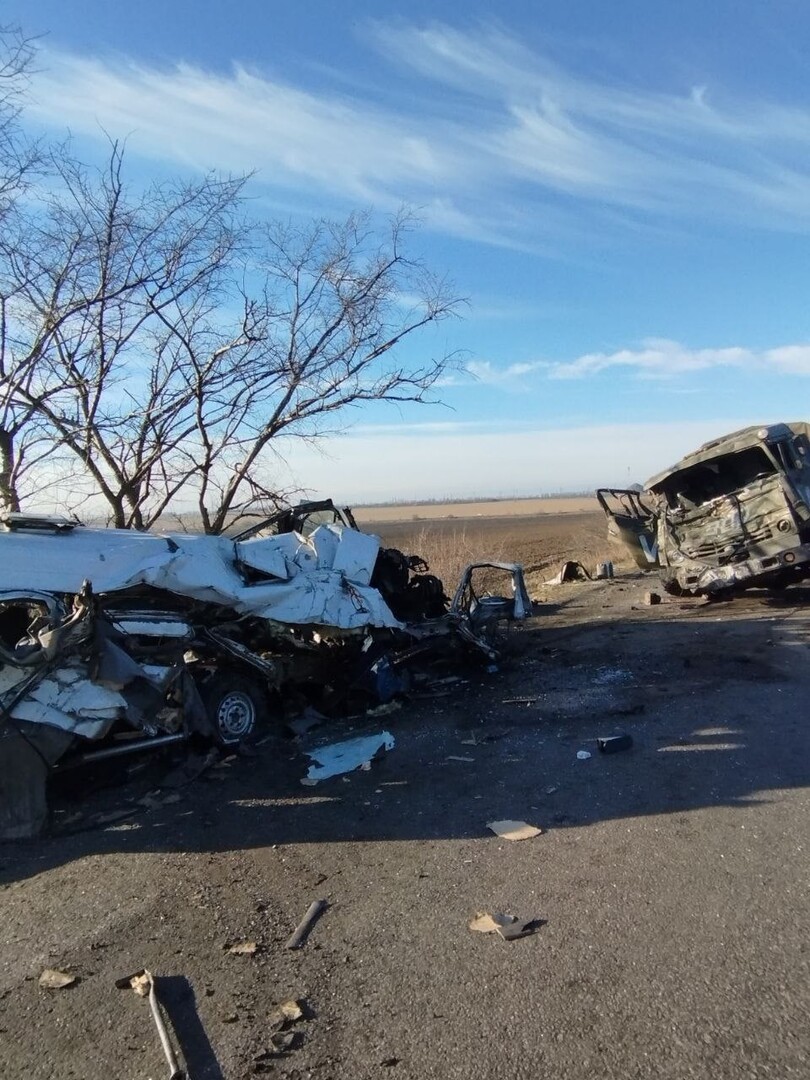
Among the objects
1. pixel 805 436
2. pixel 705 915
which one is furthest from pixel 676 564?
pixel 705 915

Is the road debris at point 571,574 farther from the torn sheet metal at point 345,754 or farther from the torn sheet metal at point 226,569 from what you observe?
the torn sheet metal at point 345,754

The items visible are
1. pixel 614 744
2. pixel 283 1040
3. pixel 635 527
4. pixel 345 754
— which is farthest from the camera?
pixel 635 527

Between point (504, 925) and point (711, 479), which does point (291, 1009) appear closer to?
point (504, 925)

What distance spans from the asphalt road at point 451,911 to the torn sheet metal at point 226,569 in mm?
1302

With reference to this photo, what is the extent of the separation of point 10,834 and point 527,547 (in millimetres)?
30317

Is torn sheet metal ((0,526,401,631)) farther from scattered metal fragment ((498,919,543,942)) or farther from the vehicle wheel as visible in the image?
scattered metal fragment ((498,919,543,942))

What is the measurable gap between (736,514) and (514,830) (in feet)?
29.9

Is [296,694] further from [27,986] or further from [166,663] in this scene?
[27,986]

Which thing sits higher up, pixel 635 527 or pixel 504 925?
pixel 635 527

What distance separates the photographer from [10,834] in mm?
5082

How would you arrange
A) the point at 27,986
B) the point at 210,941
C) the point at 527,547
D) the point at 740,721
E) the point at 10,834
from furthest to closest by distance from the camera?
1. the point at 527,547
2. the point at 740,721
3. the point at 10,834
4. the point at 210,941
5. the point at 27,986

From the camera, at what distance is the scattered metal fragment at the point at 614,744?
20.1 ft

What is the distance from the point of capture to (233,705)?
6914 mm

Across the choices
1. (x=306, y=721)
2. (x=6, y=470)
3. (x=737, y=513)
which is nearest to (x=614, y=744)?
(x=306, y=721)
